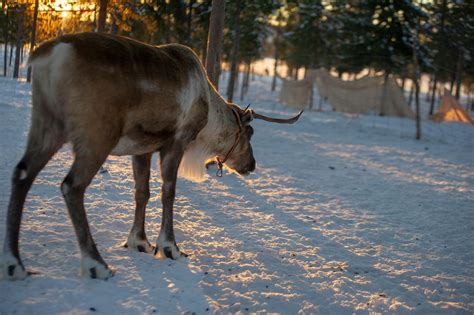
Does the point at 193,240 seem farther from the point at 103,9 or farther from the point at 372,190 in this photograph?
the point at 103,9

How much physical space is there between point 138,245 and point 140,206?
34cm

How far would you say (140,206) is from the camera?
3.83 m

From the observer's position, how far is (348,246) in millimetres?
4609

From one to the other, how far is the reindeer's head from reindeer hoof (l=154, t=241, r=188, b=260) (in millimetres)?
1291

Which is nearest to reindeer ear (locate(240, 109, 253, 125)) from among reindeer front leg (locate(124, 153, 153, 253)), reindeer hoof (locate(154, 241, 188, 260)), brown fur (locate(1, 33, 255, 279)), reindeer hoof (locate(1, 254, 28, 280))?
brown fur (locate(1, 33, 255, 279))

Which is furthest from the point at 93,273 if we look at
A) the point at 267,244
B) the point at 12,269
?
the point at 267,244

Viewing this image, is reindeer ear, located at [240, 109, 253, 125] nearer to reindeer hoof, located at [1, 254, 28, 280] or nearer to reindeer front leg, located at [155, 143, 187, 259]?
reindeer front leg, located at [155, 143, 187, 259]

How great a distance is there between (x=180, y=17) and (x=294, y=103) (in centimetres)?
951

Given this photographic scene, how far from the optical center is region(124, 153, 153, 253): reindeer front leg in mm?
3760

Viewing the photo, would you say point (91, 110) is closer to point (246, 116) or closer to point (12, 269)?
point (12, 269)

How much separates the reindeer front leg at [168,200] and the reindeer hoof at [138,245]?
4.8 inches

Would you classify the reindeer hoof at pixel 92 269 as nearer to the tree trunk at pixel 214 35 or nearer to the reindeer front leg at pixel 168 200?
the reindeer front leg at pixel 168 200

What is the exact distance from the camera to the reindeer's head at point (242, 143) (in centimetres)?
448

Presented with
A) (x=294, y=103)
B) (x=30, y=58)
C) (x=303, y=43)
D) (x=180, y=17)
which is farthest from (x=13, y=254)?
(x=303, y=43)
